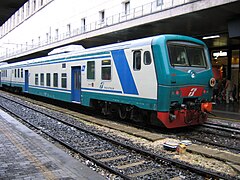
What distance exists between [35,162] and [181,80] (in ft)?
17.2

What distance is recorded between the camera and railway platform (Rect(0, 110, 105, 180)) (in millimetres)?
4895

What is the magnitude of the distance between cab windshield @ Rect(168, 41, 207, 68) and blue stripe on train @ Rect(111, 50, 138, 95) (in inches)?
65.1

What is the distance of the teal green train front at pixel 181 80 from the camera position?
8906 millimetres

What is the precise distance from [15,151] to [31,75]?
15.6 meters

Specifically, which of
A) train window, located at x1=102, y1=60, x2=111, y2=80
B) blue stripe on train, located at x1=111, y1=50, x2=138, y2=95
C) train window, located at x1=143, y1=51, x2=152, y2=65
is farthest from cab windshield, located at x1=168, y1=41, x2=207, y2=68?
train window, located at x1=102, y1=60, x2=111, y2=80

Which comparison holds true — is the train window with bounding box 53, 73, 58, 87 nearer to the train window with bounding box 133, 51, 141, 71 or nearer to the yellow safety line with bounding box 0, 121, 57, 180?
the train window with bounding box 133, 51, 141, 71

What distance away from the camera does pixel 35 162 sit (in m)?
5.57

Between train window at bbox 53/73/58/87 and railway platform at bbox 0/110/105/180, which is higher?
train window at bbox 53/73/58/87

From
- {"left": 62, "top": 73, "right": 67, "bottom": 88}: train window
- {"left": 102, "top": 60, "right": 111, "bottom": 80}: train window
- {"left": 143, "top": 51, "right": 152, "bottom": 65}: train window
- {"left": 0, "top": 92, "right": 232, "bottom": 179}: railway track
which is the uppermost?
{"left": 143, "top": 51, "right": 152, "bottom": 65}: train window

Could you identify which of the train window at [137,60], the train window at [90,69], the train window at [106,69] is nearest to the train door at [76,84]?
the train window at [90,69]

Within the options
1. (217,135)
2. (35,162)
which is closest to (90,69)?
(217,135)

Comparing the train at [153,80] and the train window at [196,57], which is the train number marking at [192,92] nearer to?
the train at [153,80]

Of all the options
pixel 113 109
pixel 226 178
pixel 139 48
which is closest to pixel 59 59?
pixel 113 109

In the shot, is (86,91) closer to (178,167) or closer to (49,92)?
(49,92)
